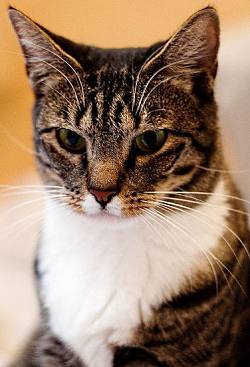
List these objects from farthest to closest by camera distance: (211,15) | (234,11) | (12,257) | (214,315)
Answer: (12,257)
(234,11)
(214,315)
(211,15)

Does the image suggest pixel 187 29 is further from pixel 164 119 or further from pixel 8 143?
pixel 8 143

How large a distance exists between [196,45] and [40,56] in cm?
23

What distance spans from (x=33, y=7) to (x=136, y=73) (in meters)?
0.38

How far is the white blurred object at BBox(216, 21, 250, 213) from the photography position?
1.14 m

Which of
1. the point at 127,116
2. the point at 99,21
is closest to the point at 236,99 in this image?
the point at 99,21

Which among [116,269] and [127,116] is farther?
[116,269]

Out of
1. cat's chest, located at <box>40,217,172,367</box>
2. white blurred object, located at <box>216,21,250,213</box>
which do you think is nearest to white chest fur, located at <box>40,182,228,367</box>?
cat's chest, located at <box>40,217,172,367</box>

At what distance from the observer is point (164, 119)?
0.82 meters

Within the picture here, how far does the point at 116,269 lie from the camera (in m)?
0.93

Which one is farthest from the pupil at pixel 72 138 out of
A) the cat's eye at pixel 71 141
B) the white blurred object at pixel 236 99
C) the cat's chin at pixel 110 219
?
the white blurred object at pixel 236 99

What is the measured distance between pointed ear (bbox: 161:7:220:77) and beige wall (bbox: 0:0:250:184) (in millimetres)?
238

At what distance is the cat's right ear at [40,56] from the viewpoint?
0.83 m

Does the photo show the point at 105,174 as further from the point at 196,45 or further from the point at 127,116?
the point at 196,45

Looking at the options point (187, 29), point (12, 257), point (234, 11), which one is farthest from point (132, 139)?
point (12, 257)
